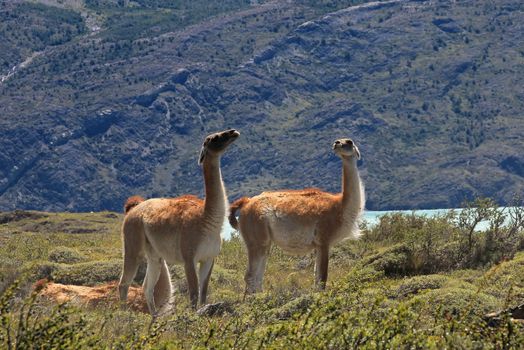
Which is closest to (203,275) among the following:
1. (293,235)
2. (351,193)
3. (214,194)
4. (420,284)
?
(214,194)

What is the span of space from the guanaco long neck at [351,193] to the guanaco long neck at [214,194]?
205cm

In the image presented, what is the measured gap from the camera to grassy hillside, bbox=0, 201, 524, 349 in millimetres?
8344

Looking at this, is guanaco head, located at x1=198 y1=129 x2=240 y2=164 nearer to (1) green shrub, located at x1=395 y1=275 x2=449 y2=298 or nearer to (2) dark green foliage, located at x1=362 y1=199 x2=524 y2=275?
(1) green shrub, located at x1=395 y1=275 x2=449 y2=298

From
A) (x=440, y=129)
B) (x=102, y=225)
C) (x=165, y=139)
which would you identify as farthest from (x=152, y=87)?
(x=102, y=225)

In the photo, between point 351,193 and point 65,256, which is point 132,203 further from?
point 65,256

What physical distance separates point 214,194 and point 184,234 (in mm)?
675

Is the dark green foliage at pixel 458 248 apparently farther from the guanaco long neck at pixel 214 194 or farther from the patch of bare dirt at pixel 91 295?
the patch of bare dirt at pixel 91 295

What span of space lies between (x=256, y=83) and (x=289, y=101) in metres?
9.40

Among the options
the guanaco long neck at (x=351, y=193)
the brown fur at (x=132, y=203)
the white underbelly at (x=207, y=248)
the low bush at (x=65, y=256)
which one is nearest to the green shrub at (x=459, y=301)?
the guanaco long neck at (x=351, y=193)

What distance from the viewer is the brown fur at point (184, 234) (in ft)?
47.8

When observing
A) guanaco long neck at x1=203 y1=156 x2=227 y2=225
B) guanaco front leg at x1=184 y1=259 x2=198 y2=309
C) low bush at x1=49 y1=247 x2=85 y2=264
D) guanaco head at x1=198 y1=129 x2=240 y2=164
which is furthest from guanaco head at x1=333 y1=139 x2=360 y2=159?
low bush at x1=49 y1=247 x2=85 y2=264

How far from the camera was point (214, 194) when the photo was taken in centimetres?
1475

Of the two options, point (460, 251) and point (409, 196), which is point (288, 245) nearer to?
point (460, 251)

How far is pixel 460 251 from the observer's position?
18562mm
